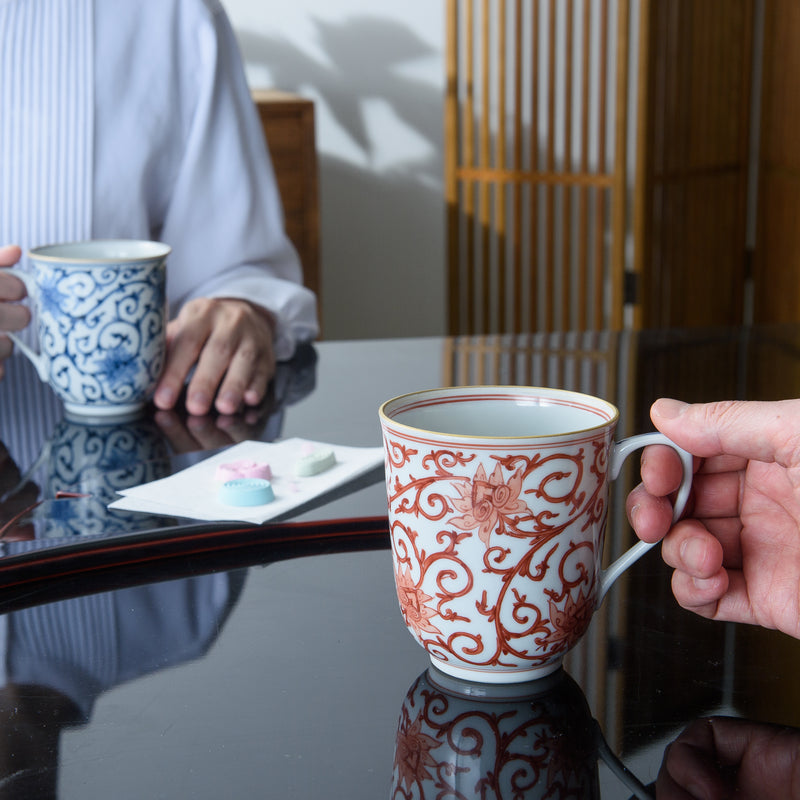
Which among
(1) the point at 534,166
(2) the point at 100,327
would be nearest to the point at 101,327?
(2) the point at 100,327

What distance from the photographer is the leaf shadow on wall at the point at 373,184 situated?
10.2 ft

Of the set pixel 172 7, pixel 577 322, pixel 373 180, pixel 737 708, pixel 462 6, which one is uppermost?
pixel 462 6

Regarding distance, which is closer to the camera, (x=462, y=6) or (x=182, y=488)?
(x=182, y=488)

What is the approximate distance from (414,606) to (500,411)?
111 millimetres

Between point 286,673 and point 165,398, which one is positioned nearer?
point 286,673

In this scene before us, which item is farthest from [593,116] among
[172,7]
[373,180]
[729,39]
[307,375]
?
[307,375]

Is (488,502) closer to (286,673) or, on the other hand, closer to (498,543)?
(498,543)

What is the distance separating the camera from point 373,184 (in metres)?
3.22

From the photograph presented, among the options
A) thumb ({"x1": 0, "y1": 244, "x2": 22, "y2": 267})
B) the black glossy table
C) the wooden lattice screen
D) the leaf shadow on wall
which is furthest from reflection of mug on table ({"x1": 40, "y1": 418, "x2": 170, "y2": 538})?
the leaf shadow on wall

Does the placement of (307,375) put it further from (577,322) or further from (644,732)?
(577,322)

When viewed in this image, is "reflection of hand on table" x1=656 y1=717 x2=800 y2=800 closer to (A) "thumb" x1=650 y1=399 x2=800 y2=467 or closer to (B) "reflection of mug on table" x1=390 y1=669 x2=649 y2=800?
(B) "reflection of mug on table" x1=390 y1=669 x2=649 y2=800

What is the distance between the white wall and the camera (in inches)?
121

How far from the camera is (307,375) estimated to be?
1.09 meters

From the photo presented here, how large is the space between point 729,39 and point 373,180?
3.62 ft
